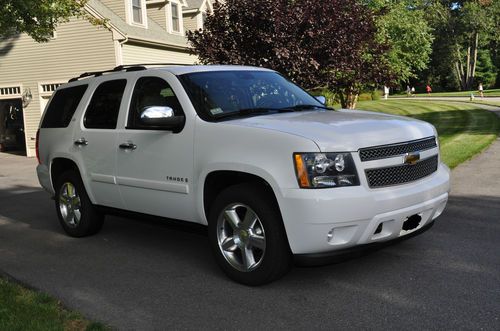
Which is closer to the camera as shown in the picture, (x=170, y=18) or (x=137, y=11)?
(x=137, y=11)

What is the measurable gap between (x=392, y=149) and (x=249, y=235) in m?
1.38

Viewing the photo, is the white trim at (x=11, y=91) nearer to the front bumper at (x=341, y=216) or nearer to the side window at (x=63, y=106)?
the side window at (x=63, y=106)

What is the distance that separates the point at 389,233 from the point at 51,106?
4.88m

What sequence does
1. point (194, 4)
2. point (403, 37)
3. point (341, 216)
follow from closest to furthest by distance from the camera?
point (341, 216) → point (403, 37) → point (194, 4)

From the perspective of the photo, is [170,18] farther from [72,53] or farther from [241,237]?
[241,237]

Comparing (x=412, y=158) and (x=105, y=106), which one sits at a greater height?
(x=105, y=106)

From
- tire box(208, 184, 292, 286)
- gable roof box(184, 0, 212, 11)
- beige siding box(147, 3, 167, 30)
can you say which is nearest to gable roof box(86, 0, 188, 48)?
beige siding box(147, 3, 167, 30)

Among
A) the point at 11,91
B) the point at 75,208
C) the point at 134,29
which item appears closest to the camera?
the point at 75,208

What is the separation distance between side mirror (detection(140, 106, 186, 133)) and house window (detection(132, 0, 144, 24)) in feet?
57.3

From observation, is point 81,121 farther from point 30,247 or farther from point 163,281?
point 163,281

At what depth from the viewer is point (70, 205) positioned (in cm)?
674

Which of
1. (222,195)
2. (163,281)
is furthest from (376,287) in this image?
(163,281)

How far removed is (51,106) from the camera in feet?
23.6

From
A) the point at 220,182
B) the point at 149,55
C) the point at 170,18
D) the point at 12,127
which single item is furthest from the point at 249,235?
the point at 12,127
